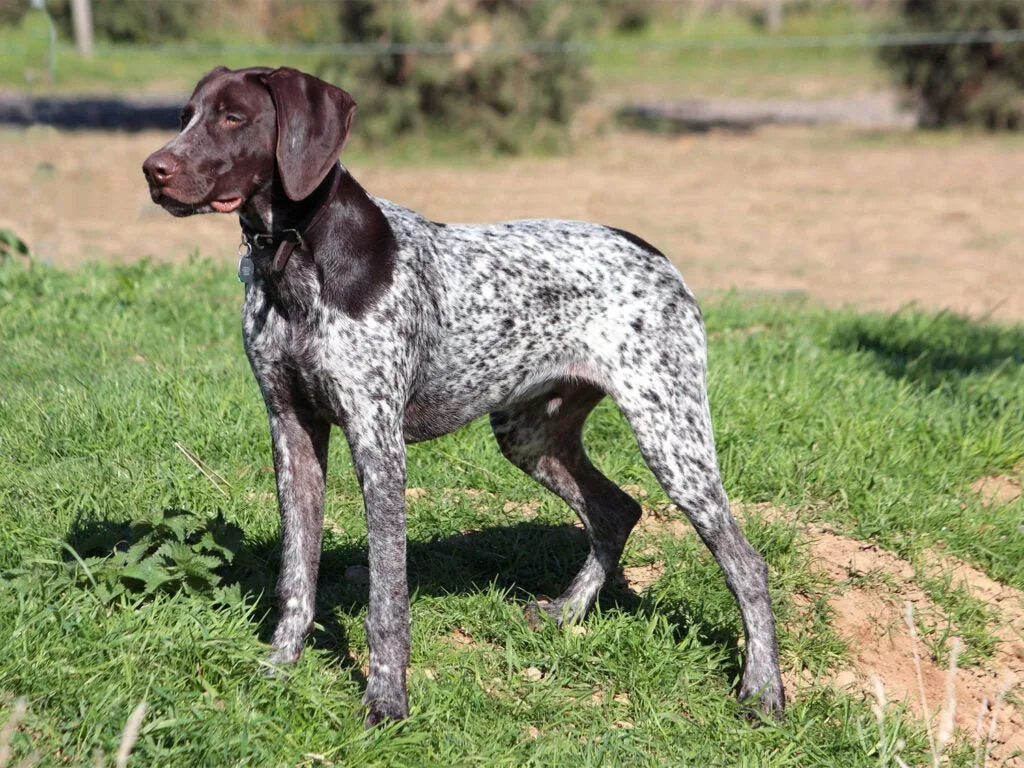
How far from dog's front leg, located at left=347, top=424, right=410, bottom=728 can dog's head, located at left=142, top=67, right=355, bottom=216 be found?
2.59 ft

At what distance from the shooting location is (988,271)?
32.5 ft

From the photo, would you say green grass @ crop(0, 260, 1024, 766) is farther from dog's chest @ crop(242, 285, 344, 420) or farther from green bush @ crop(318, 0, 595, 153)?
green bush @ crop(318, 0, 595, 153)

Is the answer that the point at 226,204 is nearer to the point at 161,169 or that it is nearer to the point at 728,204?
the point at 161,169

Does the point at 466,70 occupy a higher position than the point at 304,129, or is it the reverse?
the point at 304,129

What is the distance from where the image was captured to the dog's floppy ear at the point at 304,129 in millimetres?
3633

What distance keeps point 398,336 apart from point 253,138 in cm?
72

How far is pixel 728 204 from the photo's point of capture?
1277 centimetres

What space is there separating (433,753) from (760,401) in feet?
9.92

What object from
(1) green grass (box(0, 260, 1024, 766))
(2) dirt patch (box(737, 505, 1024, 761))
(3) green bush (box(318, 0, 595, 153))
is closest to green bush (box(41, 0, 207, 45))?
(3) green bush (box(318, 0, 595, 153))

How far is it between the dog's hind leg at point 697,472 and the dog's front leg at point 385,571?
0.87m

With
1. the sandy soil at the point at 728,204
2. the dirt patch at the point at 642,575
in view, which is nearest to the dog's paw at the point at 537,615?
the dirt patch at the point at 642,575

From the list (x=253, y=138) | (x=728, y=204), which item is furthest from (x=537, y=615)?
(x=728, y=204)

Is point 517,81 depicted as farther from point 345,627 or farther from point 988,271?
point 345,627

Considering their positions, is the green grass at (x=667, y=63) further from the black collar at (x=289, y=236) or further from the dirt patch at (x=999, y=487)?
the black collar at (x=289, y=236)
